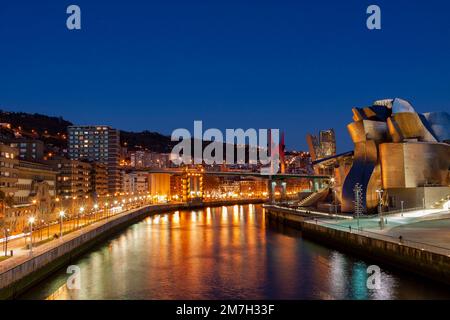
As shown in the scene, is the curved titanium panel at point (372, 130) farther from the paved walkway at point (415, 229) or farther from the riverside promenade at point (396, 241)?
the paved walkway at point (415, 229)

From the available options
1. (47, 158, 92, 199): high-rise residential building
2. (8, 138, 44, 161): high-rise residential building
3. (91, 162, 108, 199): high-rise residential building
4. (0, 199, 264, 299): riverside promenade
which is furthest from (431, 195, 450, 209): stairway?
(91, 162, 108, 199): high-rise residential building

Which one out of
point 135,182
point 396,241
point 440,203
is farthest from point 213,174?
point 396,241

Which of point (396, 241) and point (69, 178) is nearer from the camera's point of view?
point (396, 241)

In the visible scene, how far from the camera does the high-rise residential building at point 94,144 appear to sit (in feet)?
342

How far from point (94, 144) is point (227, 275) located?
91.0 m

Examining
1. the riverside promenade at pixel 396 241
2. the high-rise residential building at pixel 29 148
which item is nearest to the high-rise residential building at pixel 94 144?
the high-rise residential building at pixel 29 148

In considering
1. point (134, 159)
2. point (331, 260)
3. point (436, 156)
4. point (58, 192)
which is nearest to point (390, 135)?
point (436, 156)

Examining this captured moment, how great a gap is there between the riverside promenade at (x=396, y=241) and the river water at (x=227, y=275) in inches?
19.5

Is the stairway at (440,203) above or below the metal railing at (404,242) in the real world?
above

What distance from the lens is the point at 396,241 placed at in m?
19.6

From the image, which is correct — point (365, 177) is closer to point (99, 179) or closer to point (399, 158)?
point (399, 158)

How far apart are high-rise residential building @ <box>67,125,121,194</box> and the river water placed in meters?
76.4

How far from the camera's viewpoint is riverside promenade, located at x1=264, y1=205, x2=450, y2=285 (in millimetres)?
16297

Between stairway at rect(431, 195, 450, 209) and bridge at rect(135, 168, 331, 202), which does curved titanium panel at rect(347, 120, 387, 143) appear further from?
bridge at rect(135, 168, 331, 202)
